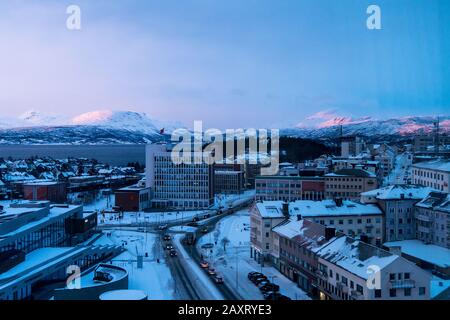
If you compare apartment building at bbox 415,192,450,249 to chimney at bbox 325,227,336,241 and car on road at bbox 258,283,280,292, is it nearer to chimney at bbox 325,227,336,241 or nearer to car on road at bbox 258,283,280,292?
chimney at bbox 325,227,336,241

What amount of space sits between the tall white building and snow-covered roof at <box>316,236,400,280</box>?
38.0 ft

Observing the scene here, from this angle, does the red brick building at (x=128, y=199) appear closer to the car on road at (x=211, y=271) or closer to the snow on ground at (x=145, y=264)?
the snow on ground at (x=145, y=264)

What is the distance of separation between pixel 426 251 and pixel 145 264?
458 centimetres

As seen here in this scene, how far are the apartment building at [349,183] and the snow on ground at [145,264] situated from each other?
22.3 feet

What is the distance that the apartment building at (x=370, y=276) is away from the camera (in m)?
4.93

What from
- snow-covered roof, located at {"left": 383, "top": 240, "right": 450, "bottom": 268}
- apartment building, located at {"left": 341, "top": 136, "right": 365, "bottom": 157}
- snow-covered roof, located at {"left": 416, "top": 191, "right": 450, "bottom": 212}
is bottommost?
snow-covered roof, located at {"left": 383, "top": 240, "right": 450, "bottom": 268}

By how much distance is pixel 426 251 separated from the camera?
871 centimetres

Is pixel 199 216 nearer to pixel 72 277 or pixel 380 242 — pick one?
pixel 380 242

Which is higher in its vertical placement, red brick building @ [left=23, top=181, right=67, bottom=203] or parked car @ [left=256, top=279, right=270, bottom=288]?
red brick building @ [left=23, top=181, right=67, bottom=203]

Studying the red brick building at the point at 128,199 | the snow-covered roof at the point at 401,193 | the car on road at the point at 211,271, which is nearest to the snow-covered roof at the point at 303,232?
the car on road at the point at 211,271

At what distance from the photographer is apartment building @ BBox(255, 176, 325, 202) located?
16578 millimetres

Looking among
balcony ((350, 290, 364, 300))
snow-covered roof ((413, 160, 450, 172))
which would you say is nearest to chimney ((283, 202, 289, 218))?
balcony ((350, 290, 364, 300))

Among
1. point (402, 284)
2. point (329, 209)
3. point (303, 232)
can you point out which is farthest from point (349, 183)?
point (402, 284)

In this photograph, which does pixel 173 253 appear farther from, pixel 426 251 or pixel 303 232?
pixel 426 251
